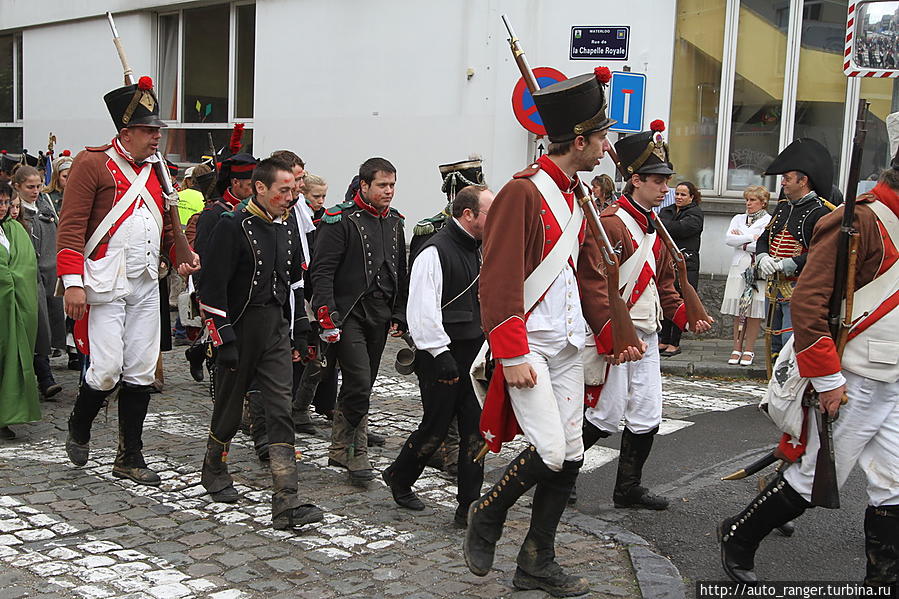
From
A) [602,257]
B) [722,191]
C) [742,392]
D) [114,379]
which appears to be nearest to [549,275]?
[602,257]

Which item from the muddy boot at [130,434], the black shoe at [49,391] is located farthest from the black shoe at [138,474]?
the black shoe at [49,391]

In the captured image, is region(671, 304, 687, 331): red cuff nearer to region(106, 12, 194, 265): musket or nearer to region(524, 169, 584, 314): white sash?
region(524, 169, 584, 314): white sash

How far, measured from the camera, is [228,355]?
5746 millimetres

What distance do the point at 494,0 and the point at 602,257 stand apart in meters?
9.30

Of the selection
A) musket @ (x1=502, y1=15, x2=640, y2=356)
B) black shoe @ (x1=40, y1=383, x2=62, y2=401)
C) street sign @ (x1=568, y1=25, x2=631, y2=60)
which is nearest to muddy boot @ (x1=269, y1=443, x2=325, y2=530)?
musket @ (x1=502, y1=15, x2=640, y2=356)

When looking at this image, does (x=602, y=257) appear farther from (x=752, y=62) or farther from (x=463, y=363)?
(x=752, y=62)

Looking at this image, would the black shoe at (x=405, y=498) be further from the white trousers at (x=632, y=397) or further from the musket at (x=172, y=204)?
the musket at (x=172, y=204)

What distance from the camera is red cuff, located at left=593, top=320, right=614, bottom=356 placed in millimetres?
5008

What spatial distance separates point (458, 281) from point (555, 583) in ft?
6.31

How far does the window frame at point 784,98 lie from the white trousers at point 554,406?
29.2ft

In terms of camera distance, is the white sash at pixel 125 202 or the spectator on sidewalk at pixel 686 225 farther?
the spectator on sidewalk at pixel 686 225

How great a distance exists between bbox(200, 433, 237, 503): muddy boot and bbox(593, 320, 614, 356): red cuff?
230cm

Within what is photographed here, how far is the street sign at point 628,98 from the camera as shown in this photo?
11727 millimetres

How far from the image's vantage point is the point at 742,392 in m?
10.1
